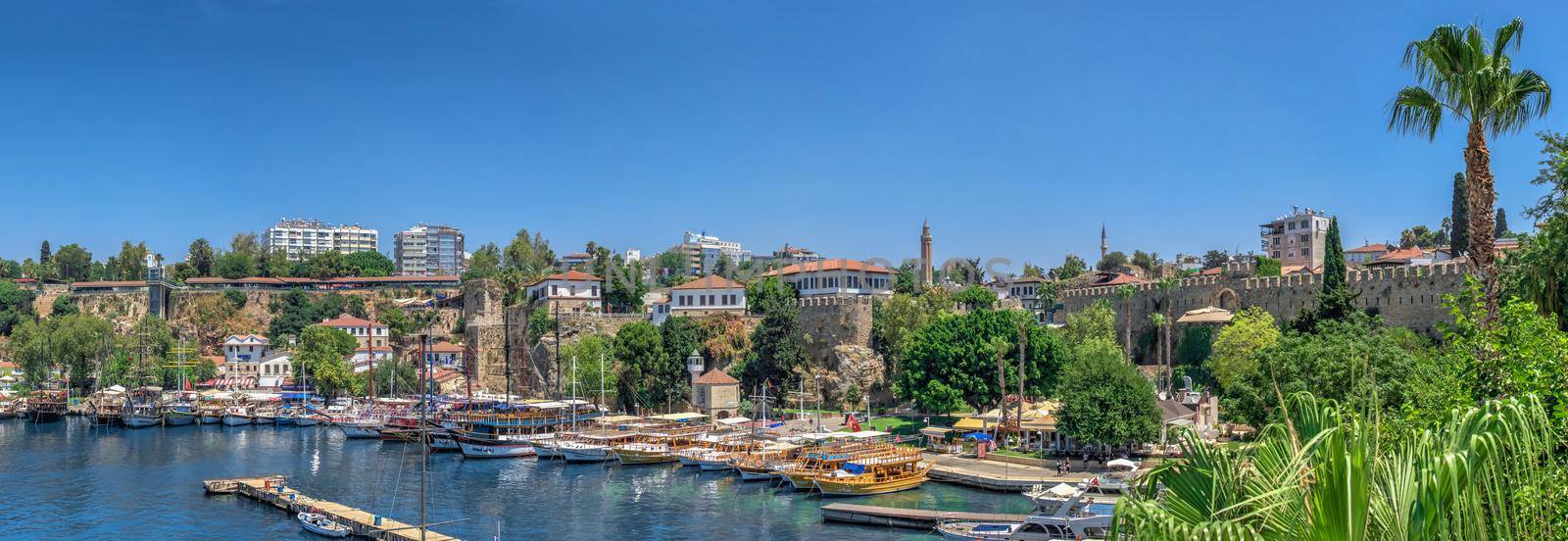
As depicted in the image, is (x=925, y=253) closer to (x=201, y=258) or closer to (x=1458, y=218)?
(x=1458, y=218)

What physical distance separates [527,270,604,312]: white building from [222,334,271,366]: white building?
1077 inches

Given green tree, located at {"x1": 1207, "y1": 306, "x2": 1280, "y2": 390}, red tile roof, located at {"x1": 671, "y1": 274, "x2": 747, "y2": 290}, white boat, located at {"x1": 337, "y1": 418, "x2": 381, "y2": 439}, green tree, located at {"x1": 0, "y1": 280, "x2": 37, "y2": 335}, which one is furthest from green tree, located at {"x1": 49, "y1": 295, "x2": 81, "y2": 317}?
green tree, located at {"x1": 1207, "y1": 306, "x2": 1280, "y2": 390}

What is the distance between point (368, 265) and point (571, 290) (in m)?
59.5

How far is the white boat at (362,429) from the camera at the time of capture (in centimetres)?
6131

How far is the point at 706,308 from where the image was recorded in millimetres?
75125

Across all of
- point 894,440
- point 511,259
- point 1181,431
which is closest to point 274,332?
point 511,259

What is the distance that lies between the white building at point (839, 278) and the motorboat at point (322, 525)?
45.1 m

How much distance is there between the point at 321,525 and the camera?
33.1 m

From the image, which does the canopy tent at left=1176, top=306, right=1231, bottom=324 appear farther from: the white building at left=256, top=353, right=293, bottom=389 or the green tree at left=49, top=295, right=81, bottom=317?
the green tree at left=49, top=295, right=81, bottom=317

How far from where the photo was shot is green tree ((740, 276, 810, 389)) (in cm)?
5969

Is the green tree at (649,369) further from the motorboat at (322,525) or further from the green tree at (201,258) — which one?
the green tree at (201,258)

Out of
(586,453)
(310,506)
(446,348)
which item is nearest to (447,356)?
(446,348)

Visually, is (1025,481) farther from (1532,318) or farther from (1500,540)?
(1500,540)

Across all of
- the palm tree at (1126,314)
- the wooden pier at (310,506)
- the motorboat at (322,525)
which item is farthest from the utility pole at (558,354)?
the palm tree at (1126,314)
